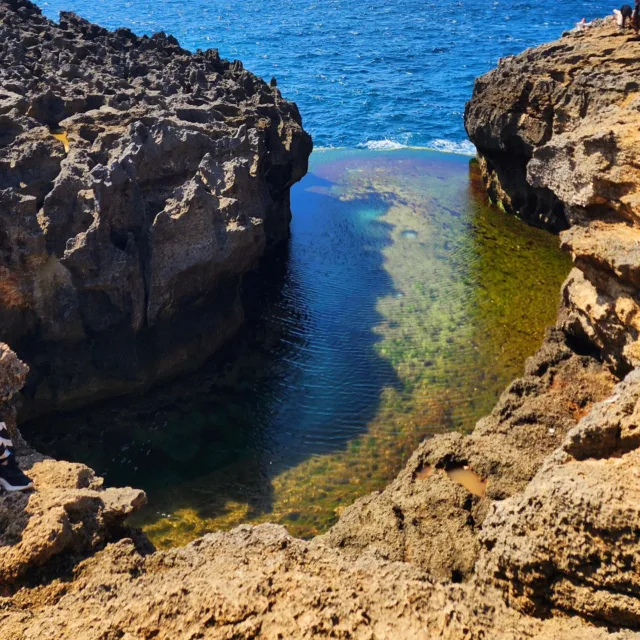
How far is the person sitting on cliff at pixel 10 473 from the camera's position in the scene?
7582 mm

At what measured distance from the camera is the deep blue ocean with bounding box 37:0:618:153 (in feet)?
132

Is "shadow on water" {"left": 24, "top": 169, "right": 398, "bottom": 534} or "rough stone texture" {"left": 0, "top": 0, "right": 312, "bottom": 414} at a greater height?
"rough stone texture" {"left": 0, "top": 0, "right": 312, "bottom": 414}

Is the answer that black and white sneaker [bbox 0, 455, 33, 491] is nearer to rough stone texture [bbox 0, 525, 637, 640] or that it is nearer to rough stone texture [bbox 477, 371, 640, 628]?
rough stone texture [bbox 0, 525, 637, 640]

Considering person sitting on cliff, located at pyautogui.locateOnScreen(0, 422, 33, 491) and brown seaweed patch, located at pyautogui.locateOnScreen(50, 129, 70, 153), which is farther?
brown seaweed patch, located at pyautogui.locateOnScreen(50, 129, 70, 153)

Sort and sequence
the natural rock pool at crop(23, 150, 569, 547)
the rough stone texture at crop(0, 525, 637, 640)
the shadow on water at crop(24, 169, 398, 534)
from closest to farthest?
the rough stone texture at crop(0, 525, 637, 640), the natural rock pool at crop(23, 150, 569, 547), the shadow on water at crop(24, 169, 398, 534)

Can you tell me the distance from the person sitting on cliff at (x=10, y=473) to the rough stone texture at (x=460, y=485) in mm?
4017

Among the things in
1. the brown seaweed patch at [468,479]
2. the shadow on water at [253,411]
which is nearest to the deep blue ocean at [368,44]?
the shadow on water at [253,411]

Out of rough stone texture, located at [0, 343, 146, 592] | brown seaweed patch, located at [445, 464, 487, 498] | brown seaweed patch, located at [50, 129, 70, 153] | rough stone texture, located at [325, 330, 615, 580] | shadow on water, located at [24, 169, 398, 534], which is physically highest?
brown seaweed patch, located at [50, 129, 70, 153]

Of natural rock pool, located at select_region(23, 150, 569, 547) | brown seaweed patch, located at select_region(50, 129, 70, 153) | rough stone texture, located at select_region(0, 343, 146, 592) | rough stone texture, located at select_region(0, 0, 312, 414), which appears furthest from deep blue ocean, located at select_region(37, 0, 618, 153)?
rough stone texture, located at select_region(0, 343, 146, 592)

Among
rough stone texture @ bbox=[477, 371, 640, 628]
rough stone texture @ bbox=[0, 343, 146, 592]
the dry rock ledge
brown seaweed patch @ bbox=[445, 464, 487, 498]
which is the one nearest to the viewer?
the dry rock ledge

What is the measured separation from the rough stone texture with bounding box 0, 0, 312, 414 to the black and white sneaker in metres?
6.61

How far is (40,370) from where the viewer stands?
564 inches

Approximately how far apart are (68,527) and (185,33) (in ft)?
219

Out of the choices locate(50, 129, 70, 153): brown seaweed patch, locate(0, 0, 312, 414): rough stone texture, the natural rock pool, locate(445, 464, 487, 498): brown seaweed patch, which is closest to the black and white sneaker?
the natural rock pool
